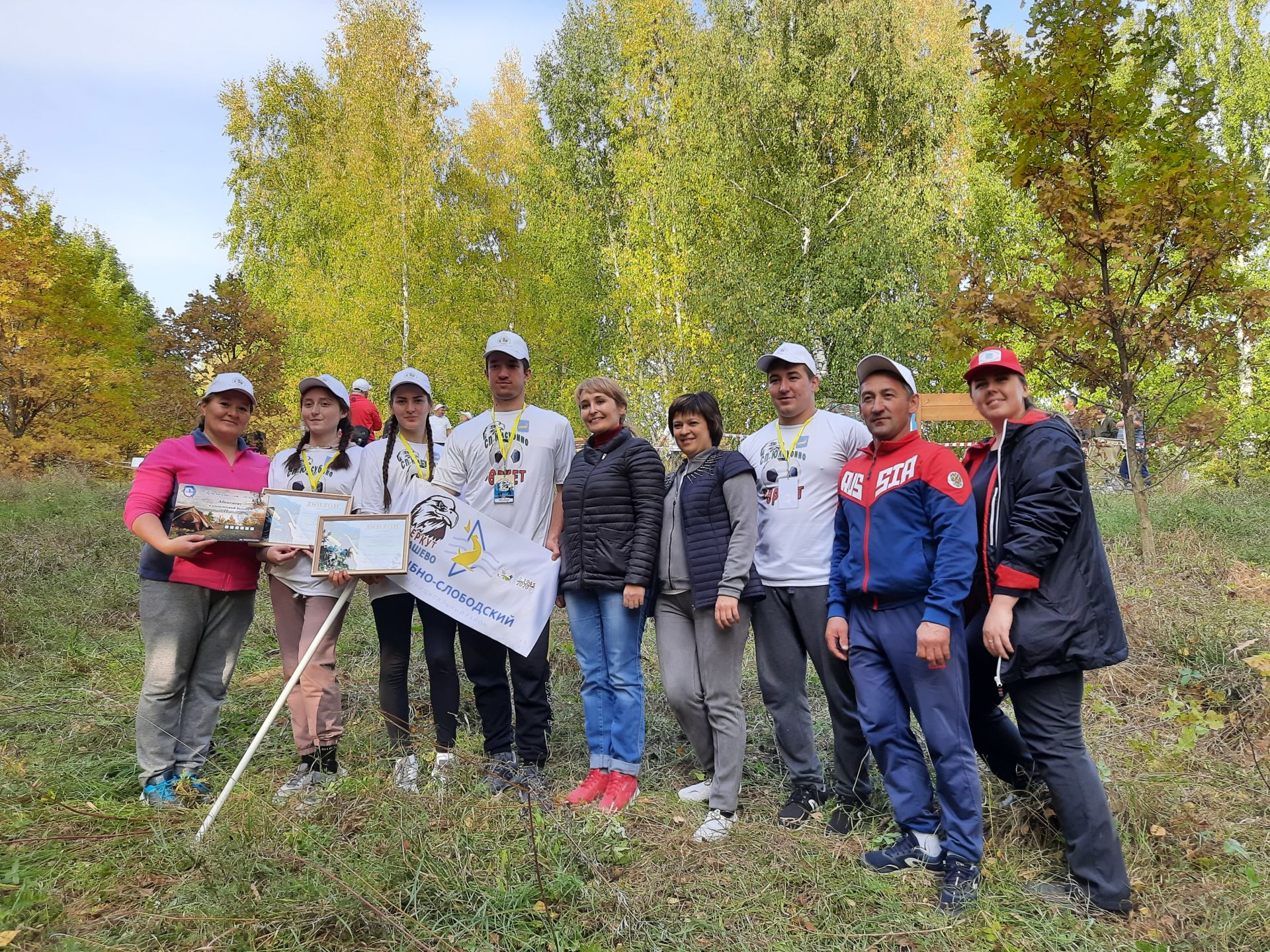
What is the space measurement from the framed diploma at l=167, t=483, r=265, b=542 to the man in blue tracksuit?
123 inches

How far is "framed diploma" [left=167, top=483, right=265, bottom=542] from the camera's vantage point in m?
4.14

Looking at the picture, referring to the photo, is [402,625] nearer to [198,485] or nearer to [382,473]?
[382,473]

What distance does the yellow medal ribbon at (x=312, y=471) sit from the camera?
15.1ft

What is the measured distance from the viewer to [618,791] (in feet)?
13.7

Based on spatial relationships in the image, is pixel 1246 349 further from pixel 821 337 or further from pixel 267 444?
pixel 267 444

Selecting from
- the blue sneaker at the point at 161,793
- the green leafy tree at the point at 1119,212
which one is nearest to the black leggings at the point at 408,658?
the blue sneaker at the point at 161,793

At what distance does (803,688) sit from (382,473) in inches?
109

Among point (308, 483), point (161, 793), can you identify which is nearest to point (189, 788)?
point (161, 793)

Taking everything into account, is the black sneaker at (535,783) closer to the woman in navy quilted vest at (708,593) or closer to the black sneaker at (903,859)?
the woman in navy quilted vest at (708,593)

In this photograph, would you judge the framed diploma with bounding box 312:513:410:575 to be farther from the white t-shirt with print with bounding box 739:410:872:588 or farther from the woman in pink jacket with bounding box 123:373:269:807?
the white t-shirt with print with bounding box 739:410:872:588

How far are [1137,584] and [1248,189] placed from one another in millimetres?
3626

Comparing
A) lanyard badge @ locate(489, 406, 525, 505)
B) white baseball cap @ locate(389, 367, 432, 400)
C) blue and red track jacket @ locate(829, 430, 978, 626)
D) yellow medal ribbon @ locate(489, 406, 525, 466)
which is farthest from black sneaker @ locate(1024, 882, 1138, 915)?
white baseball cap @ locate(389, 367, 432, 400)

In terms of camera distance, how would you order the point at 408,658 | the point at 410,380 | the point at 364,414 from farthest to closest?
the point at 364,414
the point at 410,380
the point at 408,658

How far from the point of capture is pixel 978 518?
351 cm
